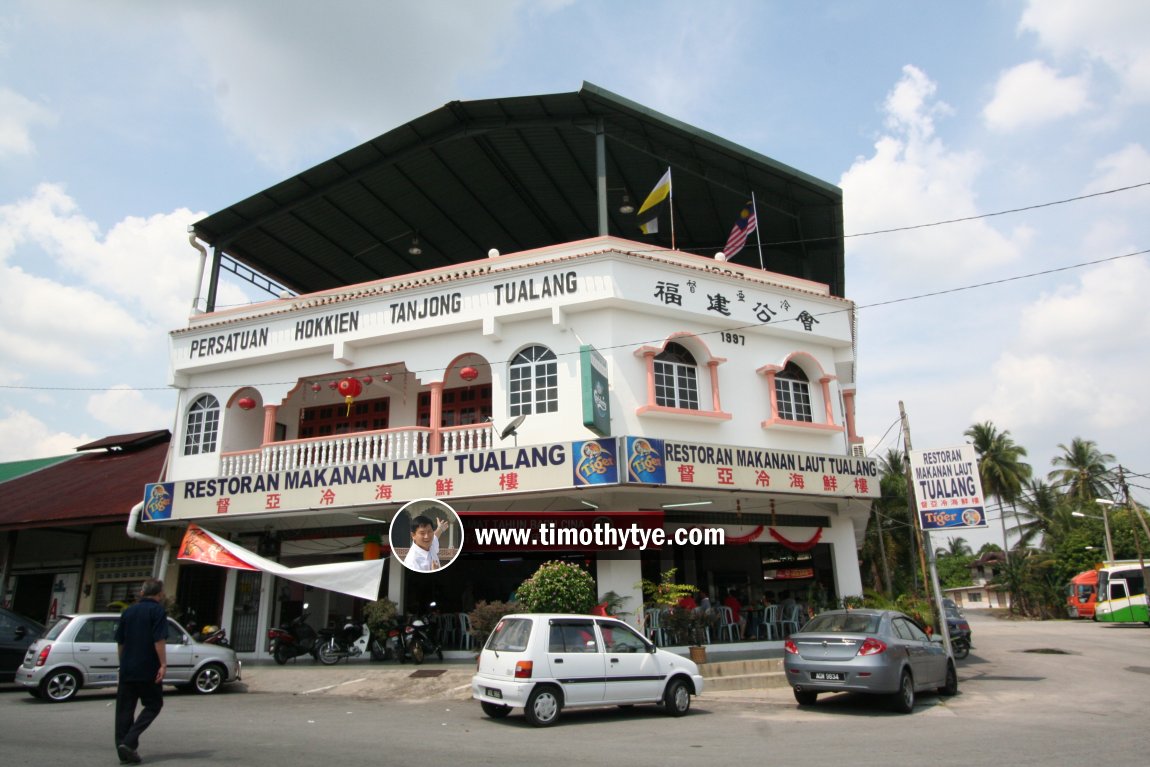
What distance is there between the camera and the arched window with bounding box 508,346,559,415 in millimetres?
14883

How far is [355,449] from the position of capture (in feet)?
50.7

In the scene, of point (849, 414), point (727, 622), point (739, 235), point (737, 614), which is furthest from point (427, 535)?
point (849, 414)

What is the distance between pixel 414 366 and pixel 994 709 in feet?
38.2

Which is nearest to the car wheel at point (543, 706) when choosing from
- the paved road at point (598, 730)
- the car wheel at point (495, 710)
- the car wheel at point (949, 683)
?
the paved road at point (598, 730)

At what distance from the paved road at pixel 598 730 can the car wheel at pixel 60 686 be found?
0.21 m

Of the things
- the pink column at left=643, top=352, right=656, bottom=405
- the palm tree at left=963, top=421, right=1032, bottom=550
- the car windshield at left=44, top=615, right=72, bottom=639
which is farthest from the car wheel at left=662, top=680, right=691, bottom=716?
the palm tree at left=963, top=421, right=1032, bottom=550

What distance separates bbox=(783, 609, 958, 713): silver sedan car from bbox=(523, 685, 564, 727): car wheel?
352cm

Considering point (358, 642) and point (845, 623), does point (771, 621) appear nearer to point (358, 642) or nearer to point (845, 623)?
point (845, 623)

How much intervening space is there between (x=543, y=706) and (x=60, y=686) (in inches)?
291

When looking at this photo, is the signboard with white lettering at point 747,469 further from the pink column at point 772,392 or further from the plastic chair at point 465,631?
the plastic chair at point 465,631

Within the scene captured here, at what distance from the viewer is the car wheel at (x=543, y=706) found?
878 centimetres

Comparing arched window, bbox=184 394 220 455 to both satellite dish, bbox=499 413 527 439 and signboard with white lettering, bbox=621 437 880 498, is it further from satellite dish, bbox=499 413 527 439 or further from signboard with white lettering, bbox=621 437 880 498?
signboard with white lettering, bbox=621 437 880 498

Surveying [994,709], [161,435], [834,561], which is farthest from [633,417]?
[161,435]

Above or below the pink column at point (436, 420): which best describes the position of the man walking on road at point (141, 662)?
below
